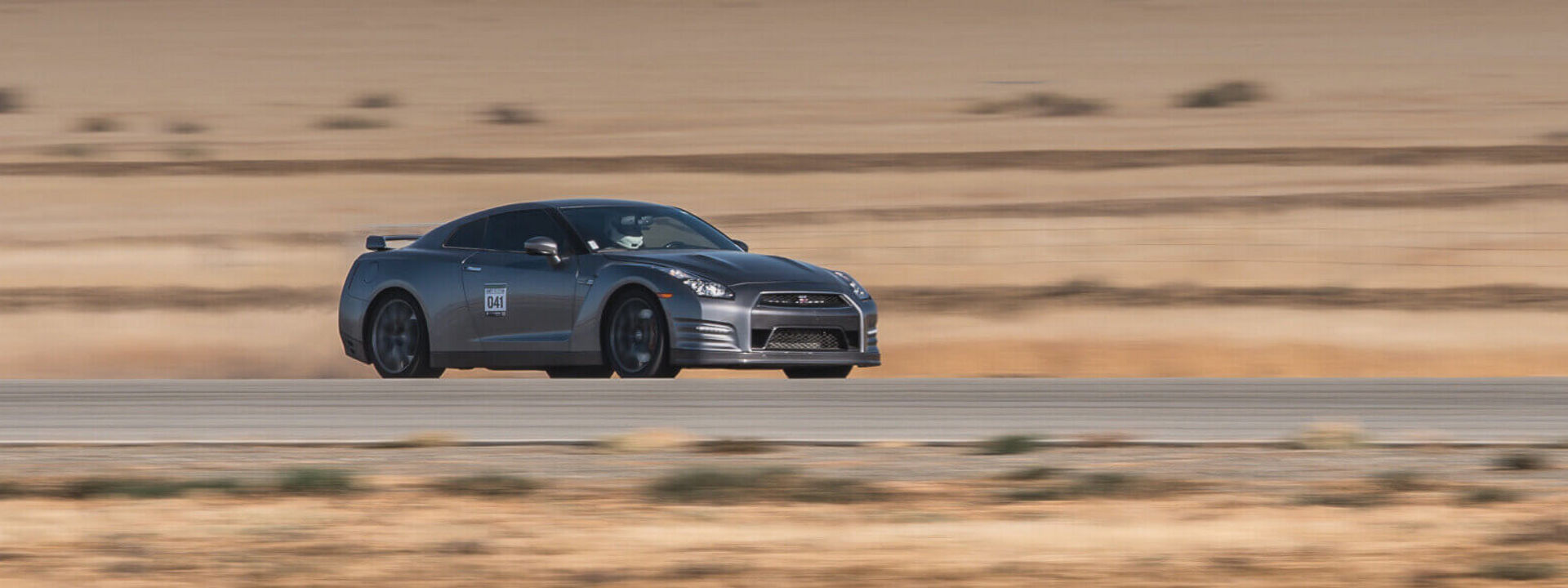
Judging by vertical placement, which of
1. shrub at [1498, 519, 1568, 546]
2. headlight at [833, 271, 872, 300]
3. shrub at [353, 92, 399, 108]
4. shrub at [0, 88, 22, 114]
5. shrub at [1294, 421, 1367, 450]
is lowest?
shrub at [1498, 519, 1568, 546]

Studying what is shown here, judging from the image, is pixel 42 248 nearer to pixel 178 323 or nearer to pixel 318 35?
→ pixel 178 323

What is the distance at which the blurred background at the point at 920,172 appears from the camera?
20.3m

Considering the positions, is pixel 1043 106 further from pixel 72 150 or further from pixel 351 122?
pixel 72 150

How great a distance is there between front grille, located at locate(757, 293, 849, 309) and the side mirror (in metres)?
1.38

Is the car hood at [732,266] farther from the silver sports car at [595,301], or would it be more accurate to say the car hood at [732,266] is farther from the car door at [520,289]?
the car door at [520,289]

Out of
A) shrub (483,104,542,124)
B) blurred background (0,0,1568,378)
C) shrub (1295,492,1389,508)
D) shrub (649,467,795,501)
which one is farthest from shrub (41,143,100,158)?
shrub (1295,492,1389,508)

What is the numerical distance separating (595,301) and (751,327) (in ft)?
3.29

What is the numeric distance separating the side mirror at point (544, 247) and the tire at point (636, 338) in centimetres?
53

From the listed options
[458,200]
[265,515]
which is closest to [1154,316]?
[458,200]

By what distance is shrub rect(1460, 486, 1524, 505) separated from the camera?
7980 mm

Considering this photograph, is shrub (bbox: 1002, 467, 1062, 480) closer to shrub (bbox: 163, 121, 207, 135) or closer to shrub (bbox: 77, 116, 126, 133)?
shrub (bbox: 163, 121, 207, 135)

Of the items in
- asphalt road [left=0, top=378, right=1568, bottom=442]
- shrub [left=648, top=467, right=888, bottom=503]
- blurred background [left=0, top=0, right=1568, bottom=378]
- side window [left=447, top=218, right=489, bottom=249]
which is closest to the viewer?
shrub [left=648, top=467, right=888, bottom=503]

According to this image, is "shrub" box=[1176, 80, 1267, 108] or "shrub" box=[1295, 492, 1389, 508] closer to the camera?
"shrub" box=[1295, 492, 1389, 508]

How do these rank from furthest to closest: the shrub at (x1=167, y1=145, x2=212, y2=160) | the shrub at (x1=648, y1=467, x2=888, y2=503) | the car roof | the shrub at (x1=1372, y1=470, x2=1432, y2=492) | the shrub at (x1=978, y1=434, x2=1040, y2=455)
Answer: the shrub at (x1=167, y1=145, x2=212, y2=160), the car roof, the shrub at (x1=978, y1=434, x2=1040, y2=455), the shrub at (x1=1372, y1=470, x2=1432, y2=492), the shrub at (x1=648, y1=467, x2=888, y2=503)
